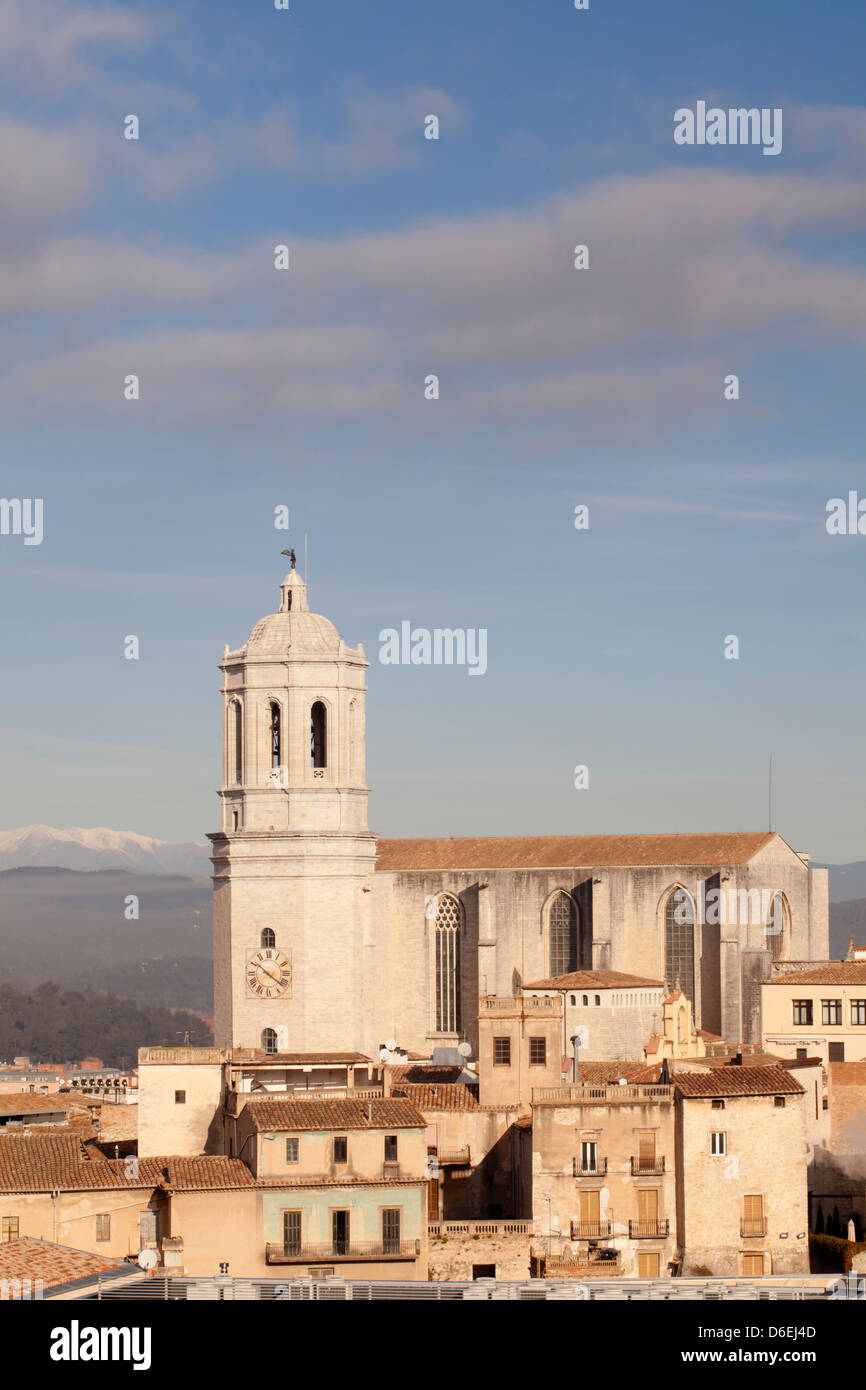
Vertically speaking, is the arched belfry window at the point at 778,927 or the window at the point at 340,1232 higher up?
the arched belfry window at the point at 778,927

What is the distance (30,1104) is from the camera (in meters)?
79.6

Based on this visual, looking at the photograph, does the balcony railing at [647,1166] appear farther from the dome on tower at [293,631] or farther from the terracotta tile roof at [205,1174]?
the dome on tower at [293,631]

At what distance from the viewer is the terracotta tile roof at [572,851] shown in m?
85.6

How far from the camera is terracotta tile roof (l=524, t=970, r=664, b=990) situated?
76.6 m

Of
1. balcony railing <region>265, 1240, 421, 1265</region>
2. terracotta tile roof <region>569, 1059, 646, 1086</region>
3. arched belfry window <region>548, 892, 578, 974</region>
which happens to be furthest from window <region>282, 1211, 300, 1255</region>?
arched belfry window <region>548, 892, 578, 974</region>

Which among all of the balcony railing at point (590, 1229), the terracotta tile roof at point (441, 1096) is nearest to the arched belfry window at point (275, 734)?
the terracotta tile roof at point (441, 1096)

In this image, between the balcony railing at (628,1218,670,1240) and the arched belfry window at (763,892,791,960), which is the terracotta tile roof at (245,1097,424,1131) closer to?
the balcony railing at (628,1218,670,1240)

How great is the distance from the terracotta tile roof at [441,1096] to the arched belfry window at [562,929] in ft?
80.4

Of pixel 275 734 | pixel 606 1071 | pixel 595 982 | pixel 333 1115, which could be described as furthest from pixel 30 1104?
pixel 333 1115

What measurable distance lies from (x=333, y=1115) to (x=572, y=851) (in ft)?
117

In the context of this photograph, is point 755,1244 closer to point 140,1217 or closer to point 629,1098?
point 629,1098

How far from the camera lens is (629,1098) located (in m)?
54.6

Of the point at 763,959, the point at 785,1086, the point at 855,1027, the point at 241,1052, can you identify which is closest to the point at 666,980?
the point at 763,959
